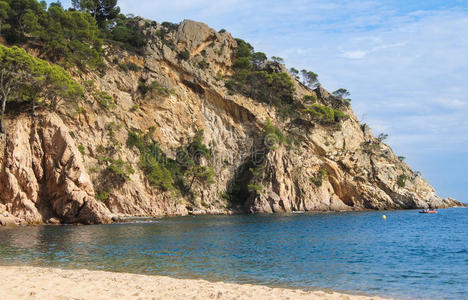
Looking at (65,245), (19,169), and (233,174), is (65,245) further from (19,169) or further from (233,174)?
(233,174)

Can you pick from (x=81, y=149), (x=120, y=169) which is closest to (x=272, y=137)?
(x=120, y=169)

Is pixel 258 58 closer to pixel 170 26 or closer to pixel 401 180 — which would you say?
pixel 170 26

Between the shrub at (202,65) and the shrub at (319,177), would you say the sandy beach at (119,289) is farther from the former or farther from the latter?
the shrub at (202,65)

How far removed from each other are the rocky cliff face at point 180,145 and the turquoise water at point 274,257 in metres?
8.40

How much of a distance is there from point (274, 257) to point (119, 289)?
1072 centimetres

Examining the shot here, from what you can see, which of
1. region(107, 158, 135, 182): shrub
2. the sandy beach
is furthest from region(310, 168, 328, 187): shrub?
the sandy beach

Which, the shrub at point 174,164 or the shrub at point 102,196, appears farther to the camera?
the shrub at point 174,164

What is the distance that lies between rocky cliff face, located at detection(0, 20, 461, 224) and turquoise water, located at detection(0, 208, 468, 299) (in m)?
8.40

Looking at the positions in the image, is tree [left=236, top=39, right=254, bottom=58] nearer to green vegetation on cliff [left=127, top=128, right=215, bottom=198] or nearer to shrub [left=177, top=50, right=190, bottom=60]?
shrub [left=177, top=50, right=190, bottom=60]

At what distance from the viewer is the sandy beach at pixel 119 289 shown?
11013mm

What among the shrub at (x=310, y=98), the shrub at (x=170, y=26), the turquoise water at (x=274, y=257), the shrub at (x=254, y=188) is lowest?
the turquoise water at (x=274, y=257)

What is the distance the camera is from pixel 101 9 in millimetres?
73438

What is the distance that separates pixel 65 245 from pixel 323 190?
56052 millimetres

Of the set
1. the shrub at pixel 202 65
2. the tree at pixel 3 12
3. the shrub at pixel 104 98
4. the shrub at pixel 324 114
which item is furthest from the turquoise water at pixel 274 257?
the shrub at pixel 324 114
